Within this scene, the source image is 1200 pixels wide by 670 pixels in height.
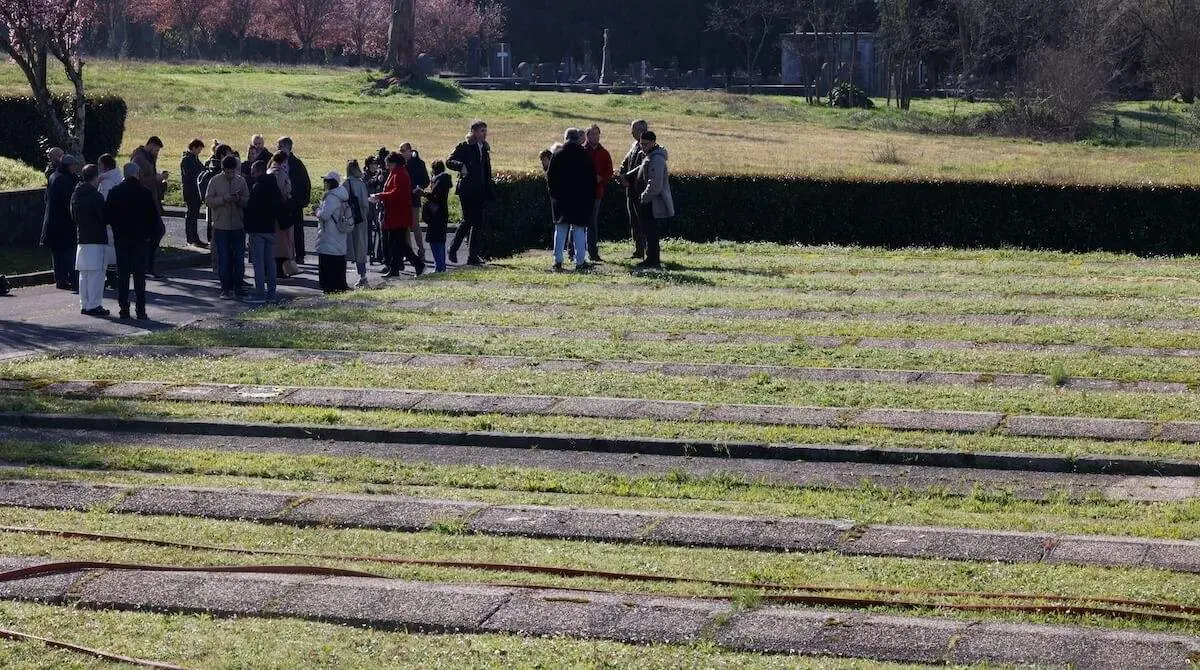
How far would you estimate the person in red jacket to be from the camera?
18.8 meters

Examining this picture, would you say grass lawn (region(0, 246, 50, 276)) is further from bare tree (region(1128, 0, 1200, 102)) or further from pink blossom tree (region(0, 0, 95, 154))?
bare tree (region(1128, 0, 1200, 102))

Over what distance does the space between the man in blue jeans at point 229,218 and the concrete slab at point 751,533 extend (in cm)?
1054

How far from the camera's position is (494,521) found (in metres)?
8.49

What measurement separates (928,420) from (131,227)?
30.2ft

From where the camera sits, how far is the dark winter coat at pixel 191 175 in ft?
70.5

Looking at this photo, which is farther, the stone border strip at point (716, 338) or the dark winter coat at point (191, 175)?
the dark winter coat at point (191, 175)

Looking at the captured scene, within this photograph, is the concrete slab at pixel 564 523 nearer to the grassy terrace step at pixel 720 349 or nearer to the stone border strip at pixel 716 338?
the grassy terrace step at pixel 720 349

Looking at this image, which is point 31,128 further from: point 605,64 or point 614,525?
point 605,64

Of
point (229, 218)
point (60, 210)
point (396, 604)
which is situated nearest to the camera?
point (396, 604)

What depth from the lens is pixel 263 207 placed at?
691 inches

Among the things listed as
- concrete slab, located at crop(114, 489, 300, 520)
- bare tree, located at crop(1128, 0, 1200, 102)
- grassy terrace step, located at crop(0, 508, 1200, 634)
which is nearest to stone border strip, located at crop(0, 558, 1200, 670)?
grassy terrace step, located at crop(0, 508, 1200, 634)

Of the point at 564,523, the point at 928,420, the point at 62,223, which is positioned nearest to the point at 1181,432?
the point at 928,420

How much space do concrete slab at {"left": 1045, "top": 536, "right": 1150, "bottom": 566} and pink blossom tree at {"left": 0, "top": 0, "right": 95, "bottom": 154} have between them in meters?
20.2

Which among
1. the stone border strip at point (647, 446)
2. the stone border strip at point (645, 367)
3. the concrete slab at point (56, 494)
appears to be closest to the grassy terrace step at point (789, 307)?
the stone border strip at point (645, 367)
